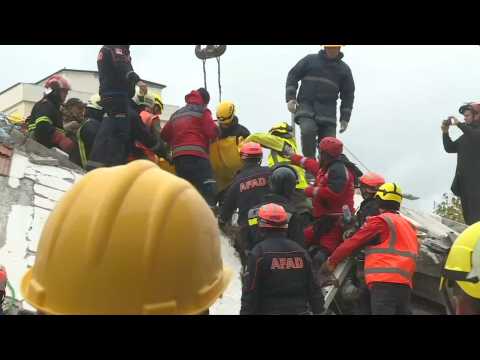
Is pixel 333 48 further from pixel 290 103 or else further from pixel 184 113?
pixel 184 113

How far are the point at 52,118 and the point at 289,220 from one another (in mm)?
3285

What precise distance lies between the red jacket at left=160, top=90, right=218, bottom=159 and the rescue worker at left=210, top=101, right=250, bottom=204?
414 mm

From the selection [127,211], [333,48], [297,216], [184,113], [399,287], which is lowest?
[399,287]

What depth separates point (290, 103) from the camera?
851 centimetres

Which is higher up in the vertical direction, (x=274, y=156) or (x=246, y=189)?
(x=274, y=156)

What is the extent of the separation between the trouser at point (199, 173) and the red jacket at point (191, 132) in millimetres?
60

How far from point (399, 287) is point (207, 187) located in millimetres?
2416

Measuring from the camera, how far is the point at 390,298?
5375mm

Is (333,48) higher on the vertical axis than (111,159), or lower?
higher

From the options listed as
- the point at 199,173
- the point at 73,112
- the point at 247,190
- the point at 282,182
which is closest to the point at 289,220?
the point at 282,182

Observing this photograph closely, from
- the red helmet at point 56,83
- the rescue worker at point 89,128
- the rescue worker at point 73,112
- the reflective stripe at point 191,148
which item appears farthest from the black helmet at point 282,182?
the rescue worker at point 73,112

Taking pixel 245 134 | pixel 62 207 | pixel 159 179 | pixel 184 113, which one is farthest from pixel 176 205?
pixel 245 134

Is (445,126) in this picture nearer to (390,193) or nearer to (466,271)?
(390,193)

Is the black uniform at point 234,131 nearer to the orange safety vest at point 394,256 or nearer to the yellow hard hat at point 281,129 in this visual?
the yellow hard hat at point 281,129
